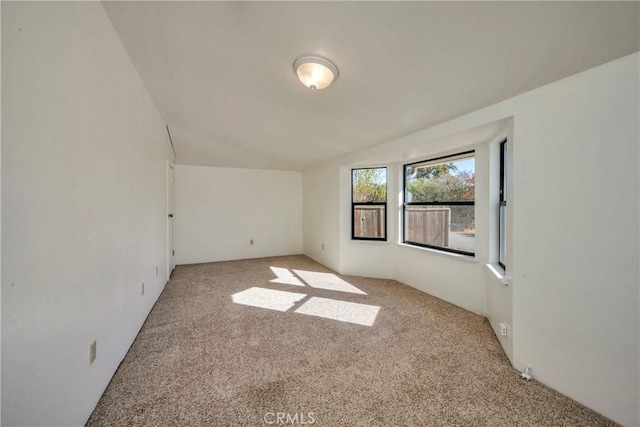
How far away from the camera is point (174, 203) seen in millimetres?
4734

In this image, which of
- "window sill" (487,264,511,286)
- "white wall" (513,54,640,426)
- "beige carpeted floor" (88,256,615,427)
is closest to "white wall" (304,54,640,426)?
"white wall" (513,54,640,426)

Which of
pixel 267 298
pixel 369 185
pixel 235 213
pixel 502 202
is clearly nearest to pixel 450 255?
pixel 502 202

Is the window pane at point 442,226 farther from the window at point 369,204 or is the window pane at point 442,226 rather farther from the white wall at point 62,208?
the white wall at point 62,208

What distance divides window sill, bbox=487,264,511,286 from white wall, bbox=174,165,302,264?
4.18 meters

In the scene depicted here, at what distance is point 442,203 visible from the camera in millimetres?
3141

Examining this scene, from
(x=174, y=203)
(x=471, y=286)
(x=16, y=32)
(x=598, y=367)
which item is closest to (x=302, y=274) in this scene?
(x=471, y=286)

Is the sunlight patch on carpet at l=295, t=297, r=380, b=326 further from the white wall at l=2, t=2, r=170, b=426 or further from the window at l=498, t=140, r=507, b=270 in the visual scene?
the white wall at l=2, t=2, r=170, b=426

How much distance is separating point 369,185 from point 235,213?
3088 millimetres

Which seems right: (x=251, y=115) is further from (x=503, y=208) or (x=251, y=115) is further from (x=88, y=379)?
(x=503, y=208)

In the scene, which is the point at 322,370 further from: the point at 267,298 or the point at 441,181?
the point at 441,181

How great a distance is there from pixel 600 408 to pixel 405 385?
1.12m

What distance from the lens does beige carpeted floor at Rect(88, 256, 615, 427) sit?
4.55 feet

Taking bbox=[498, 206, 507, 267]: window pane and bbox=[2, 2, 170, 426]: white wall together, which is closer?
bbox=[2, 2, 170, 426]: white wall

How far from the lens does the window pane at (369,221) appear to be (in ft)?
13.1
